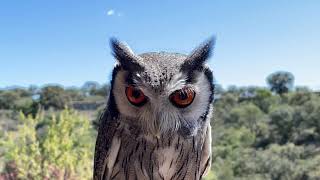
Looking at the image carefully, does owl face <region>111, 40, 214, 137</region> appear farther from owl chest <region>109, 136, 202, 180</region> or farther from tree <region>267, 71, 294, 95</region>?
tree <region>267, 71, 294, 95</region>

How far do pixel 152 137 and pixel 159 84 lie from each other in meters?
0.29

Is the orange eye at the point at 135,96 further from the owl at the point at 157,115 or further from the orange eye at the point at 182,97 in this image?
the orange eye at the point at 182,97

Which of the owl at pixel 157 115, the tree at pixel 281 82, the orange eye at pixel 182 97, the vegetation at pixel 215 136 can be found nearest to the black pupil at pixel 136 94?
the owl at pixel 157 115

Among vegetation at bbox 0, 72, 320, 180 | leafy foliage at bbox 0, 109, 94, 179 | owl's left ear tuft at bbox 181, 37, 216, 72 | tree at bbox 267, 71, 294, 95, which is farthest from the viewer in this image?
tree at bbox 267, 71, 294, 95

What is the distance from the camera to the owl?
212 centimetres

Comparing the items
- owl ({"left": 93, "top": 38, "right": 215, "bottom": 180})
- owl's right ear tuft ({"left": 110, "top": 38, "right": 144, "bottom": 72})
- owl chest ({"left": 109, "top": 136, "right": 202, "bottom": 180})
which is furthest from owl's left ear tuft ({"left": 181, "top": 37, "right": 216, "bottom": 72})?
owl chest ({"left": 109, "top": 136, "right": 202, "bottom": 180})

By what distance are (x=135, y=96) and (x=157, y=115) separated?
130 millimetres

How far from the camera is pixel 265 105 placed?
2051 inches

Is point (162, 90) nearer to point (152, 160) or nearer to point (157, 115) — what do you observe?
point (157, 115)

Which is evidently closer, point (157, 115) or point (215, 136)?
point (157, 115)

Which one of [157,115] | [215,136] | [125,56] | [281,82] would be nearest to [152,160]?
[157,115]

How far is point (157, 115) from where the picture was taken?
7.00 feet

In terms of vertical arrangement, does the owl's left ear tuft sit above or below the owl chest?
above

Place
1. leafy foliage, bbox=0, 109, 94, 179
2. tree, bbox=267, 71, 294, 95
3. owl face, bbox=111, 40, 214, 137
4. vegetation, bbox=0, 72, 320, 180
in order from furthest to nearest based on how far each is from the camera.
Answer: tree, bbox=267, 71, 294, 95 → vegetation, bbox=0, 72, 320, 180 → leafy foliage, bbox=0, 109, 94, 179 → owl face, bbox=111, 40, 214, 137
